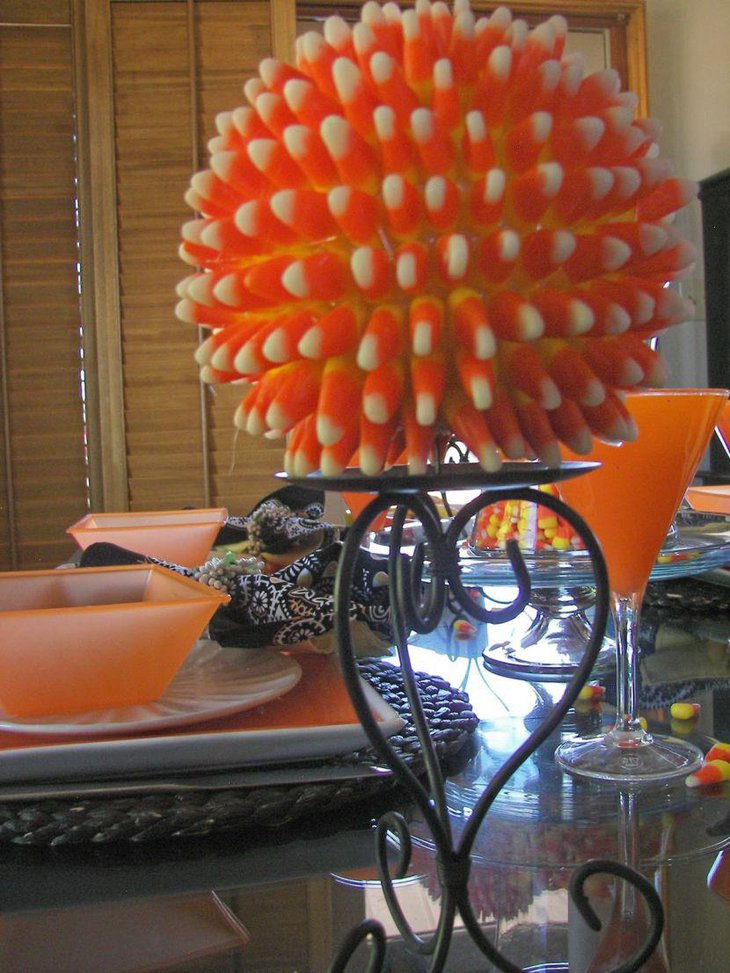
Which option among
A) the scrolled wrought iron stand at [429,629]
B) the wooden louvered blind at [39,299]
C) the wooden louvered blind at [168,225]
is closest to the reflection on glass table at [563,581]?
the scrolled wrought iron stand at [429,629]

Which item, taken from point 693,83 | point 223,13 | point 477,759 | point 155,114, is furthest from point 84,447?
point 477,759

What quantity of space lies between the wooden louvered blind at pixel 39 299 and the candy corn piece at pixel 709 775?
2975 millimetres

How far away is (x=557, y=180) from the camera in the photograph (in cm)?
30

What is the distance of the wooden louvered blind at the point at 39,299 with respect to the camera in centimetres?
320

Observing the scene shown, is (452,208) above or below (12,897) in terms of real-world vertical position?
above

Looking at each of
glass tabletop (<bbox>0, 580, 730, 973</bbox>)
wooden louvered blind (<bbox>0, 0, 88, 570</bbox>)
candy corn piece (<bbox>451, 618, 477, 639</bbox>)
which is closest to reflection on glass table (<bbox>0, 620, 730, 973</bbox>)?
glass tabletop (<bbox>0, 580, 730, 973</bbox>)

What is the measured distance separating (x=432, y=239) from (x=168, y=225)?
10.1 ft

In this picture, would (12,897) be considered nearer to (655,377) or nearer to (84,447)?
(655,377)

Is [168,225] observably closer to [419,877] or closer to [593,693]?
[593,693]

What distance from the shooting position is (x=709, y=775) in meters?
0.48

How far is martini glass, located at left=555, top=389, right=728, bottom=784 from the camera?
0.50 metres

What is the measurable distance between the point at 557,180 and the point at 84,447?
3.12 meters

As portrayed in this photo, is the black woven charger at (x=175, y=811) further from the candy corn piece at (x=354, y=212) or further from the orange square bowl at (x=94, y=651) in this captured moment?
the candy corn piece at (x=354, y=212)

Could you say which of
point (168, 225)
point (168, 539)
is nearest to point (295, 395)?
point (168, 539)
